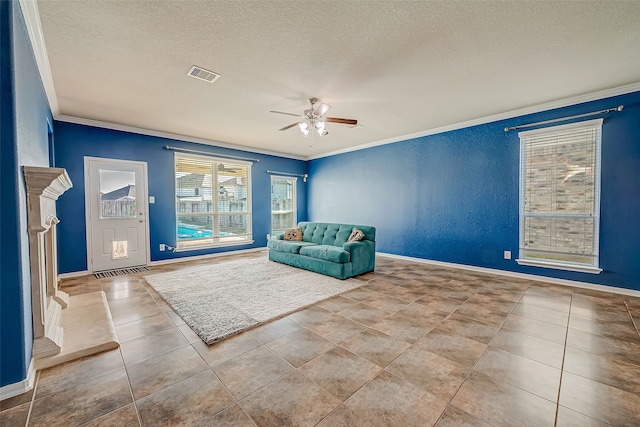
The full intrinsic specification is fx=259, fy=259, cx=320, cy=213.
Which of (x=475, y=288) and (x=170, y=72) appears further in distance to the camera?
(x=475, y=288)

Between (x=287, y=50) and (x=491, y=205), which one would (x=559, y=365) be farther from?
(x=287, y=50)

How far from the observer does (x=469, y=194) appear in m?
4.64

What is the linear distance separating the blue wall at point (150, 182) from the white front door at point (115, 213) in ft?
0.34

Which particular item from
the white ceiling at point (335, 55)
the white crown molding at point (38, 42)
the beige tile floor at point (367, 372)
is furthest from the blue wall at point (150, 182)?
the beige tile floor at point (367, 372)

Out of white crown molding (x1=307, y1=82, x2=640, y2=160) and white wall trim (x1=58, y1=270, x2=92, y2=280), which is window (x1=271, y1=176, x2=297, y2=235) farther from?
white wall trim (x1=58, y1=270, x2=92, y2=280)

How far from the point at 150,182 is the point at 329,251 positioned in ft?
12.2

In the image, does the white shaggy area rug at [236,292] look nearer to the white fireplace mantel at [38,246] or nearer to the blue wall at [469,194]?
the white fireplace mantel at [38,246]

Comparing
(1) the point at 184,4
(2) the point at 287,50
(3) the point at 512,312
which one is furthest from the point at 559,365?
(1) the point at 184,4

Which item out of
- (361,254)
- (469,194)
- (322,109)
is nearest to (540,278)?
(469,194)

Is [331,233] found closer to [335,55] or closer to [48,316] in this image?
[335,55]

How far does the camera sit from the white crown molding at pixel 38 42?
1863 millimetres

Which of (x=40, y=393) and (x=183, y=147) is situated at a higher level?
(x=183, y=147)

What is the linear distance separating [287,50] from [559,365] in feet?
11.1

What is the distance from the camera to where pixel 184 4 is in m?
1.88
